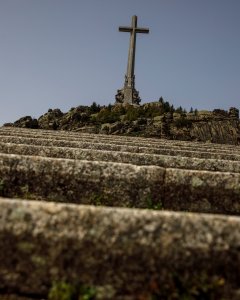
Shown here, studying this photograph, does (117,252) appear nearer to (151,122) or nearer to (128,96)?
(151,122)

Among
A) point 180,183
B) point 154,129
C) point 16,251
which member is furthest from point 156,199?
point 154,129

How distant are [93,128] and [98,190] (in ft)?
64.8

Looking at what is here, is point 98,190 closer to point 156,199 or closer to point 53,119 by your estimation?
point 156,199

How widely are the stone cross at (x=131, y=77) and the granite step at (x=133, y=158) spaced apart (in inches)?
913

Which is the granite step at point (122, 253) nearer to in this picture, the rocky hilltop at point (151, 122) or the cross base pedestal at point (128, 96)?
the rocky hilltop at point (151, 122)

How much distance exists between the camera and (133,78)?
28875 millimetres

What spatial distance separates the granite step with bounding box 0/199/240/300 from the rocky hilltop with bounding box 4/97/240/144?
59.0 ft

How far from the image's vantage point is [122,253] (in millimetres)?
1654

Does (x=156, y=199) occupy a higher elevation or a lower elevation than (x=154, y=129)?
lower

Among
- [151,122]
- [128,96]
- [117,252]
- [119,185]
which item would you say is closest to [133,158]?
[119,185]

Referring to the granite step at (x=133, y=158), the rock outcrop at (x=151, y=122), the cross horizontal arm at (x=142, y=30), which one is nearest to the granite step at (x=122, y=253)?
the granite step at (x=133, y=158)

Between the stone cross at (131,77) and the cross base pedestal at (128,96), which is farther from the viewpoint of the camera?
the cross base pedestal at (128,96)

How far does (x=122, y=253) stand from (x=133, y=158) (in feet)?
7.05

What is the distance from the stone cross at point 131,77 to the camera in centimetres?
2562
